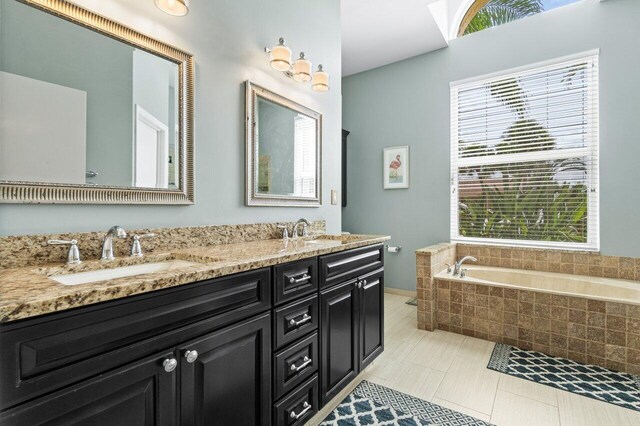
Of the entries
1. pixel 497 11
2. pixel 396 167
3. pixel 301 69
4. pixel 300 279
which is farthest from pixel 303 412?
pixel 497 11

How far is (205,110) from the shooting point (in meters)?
1.62

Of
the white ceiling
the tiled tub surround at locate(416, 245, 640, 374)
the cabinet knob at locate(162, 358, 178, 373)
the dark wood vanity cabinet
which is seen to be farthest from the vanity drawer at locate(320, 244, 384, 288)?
the white ceiling

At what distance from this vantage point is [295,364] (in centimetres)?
138

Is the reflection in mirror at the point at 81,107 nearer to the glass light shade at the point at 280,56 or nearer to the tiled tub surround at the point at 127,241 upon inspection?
the tiled tub surround at the point at 127,241

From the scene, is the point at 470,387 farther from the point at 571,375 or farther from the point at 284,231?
the point at 284,231

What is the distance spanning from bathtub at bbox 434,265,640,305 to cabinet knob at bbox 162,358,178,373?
2451 mm

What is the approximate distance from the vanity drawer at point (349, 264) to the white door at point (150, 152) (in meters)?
0.87

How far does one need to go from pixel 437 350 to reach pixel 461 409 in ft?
2.36

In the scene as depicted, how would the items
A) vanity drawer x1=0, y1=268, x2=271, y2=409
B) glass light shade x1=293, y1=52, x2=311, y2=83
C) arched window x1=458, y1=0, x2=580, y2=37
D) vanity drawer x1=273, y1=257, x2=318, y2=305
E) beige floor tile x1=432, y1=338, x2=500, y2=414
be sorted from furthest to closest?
arched window x1=458, y1=0, x2=580, y2=37, glass light shade x1=293, y1=52, x2=311, y2=83, beige floor tile x1=432, y1=338, x2=500, y2=414, vanity drawer x1=273, y1=257, x2=318, y2=305, vanity drawer x1=0, y1=268, x2=271, y2=409

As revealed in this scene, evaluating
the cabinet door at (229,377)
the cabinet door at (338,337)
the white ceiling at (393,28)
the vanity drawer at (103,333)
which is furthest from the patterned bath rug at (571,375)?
the white ceiling at (393,28)

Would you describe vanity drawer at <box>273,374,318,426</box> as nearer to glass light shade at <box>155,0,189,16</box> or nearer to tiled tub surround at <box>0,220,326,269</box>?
tiled tub surround at <box>0,220,326,269</box>

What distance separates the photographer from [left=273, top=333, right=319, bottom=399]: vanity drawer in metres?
1.29

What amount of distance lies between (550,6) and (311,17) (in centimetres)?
254

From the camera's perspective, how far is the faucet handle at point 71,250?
3.57ft
